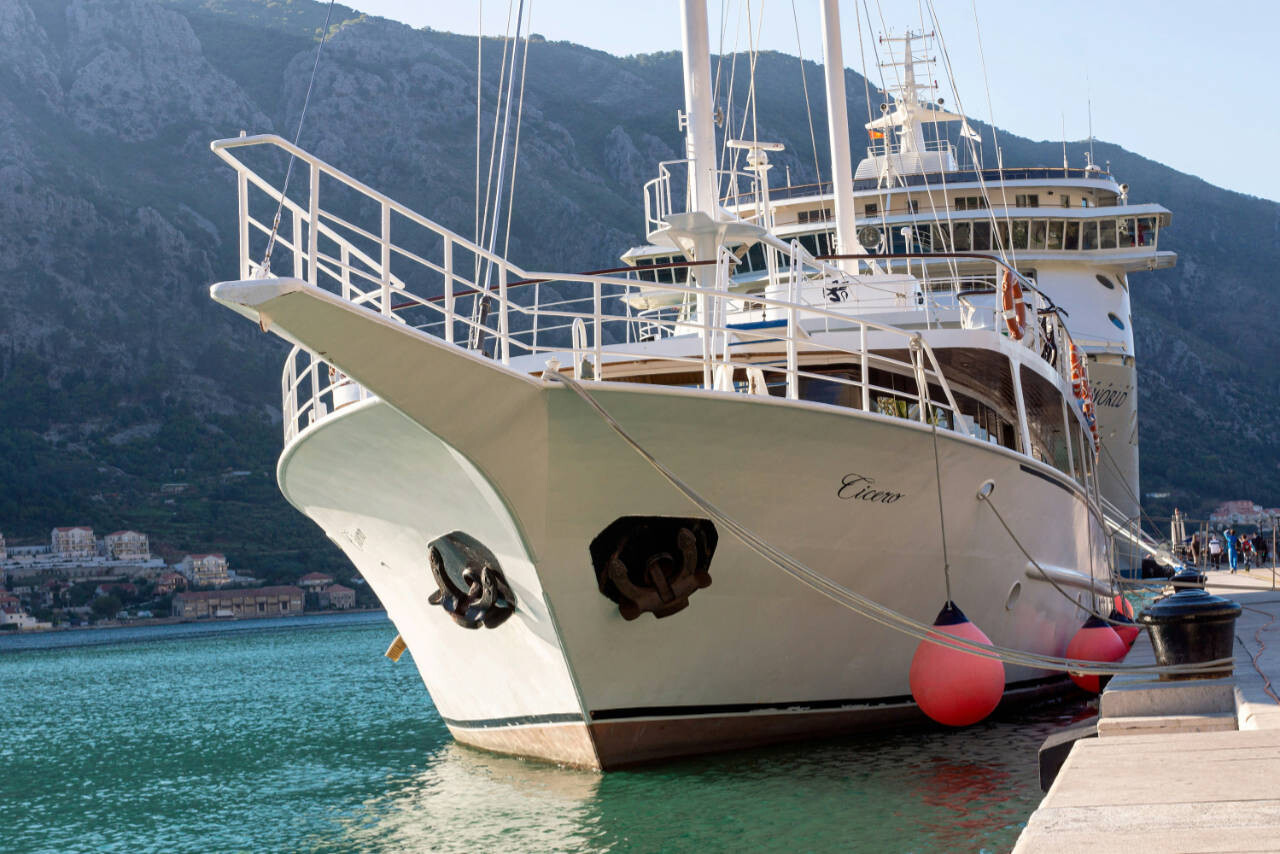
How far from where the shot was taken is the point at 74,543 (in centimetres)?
7956

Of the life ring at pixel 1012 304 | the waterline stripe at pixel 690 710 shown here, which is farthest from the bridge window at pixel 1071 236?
the waterline stripe at pixel 690 710

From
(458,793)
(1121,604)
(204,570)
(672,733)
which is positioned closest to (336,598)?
(204,570)

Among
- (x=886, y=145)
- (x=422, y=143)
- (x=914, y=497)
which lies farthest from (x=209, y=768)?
(x=422, y=143)

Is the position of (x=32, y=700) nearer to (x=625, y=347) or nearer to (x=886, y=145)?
(x=625, y=347)

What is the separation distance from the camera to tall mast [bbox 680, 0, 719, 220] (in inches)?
405

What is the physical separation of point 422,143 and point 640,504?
3944 inches

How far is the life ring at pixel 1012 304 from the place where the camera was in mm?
12125

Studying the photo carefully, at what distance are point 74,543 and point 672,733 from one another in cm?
7944

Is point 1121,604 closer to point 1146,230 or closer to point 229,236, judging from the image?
→ point 1146,230

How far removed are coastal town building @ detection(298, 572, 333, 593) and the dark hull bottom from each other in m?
69.0

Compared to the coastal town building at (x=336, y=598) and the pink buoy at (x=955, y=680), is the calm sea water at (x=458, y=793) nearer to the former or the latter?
the pink buoy at (x=955, y=680)

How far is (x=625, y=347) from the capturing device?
1054 cm

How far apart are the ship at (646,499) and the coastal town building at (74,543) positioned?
248 feet

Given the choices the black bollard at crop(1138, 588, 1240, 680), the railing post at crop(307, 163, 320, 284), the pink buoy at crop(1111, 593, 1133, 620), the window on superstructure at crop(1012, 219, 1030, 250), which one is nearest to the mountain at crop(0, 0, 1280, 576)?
the window on superstructure at crop(1012, 219, 1030, 250)
